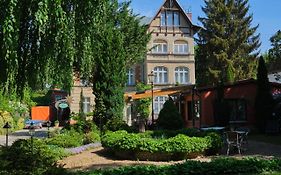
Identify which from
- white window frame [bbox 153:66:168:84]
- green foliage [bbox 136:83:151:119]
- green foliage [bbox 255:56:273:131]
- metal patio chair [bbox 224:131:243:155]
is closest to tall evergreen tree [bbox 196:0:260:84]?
white window frame [bbox 153:66:168:84]

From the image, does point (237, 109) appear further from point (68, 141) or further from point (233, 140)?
point (68, 141)

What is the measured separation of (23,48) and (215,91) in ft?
77.5

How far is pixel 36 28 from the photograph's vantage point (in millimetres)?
7816

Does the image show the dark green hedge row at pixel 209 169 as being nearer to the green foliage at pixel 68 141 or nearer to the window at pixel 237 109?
the green foliage at pixel 68 141

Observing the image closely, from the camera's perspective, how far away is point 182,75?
154 ft

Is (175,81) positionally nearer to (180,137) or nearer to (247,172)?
(180,137)

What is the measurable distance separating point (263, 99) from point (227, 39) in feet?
86.6

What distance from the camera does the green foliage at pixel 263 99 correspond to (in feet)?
84.6

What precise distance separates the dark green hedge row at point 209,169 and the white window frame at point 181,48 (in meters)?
36.9

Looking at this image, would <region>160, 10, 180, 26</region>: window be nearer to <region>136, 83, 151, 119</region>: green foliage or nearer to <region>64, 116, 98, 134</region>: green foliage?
<region>136, 83, 151, 119</region>: green foliage

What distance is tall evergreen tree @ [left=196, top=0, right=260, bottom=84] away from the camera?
50.8 meters

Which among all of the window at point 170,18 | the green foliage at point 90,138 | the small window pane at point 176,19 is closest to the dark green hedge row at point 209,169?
the green foliage at point 90,138

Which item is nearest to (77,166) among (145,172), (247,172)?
(145,172)

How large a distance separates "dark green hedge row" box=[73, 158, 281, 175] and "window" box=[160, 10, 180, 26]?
124ft
